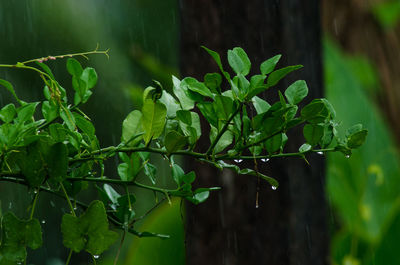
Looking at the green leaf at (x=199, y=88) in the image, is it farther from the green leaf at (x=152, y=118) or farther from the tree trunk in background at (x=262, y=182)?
the tree trunk in background at (x=262, y=182)

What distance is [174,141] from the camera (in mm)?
363

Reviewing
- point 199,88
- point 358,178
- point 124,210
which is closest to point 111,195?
point 124,210

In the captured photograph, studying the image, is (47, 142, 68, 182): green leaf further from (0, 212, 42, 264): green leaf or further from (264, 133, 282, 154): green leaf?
(264, 133, 282, 154): green leaf

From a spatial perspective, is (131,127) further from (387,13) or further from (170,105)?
(387,13)

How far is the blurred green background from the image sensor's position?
131 cm

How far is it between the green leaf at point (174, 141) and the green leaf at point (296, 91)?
8cm

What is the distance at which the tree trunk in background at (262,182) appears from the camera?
1132mm

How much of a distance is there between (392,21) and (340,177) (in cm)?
102

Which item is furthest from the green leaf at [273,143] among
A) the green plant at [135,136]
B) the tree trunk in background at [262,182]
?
the tree trunk in background at [262,182]

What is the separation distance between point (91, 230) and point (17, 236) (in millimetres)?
47

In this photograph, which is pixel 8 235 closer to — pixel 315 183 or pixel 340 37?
pixel 315 183

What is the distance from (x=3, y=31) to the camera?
3605 millimetres

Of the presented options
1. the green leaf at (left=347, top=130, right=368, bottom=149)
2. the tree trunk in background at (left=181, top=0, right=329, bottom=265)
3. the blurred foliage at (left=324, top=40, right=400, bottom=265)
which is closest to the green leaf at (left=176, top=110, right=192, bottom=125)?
the green leaf at (left=347, top=130, right=368, bottom=149)

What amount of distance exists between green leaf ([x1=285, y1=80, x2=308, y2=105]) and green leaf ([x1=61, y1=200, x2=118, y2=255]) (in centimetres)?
15
